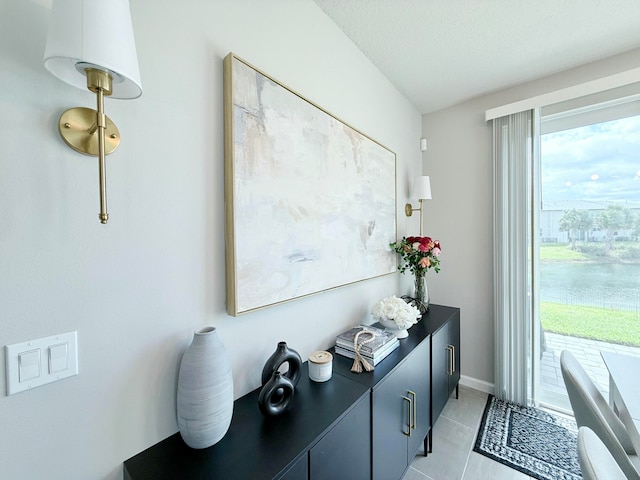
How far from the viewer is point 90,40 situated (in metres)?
0.56

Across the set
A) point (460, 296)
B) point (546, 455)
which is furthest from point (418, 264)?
point (546, 455)

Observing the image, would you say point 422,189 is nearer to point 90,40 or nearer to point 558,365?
point 558,365

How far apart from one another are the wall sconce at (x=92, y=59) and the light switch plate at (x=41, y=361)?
0.34 meters

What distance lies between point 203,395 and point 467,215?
247cm

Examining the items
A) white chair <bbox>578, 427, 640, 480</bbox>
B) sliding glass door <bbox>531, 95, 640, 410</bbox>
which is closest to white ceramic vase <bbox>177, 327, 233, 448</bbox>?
white chair <bbox>578, 427, 640, 480</bbox>

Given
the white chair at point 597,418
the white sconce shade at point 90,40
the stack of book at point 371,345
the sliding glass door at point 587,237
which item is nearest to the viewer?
the white sconce shade at point 90,40

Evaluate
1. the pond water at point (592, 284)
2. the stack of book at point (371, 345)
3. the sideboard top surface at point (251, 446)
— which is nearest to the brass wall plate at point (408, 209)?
the pond water at point (592, 284)

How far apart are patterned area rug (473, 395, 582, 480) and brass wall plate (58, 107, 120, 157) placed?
2.51m

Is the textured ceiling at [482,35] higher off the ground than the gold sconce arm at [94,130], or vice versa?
the textured ceiling at [482,35]

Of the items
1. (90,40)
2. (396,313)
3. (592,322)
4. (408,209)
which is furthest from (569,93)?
(90,40)

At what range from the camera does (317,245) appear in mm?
1354

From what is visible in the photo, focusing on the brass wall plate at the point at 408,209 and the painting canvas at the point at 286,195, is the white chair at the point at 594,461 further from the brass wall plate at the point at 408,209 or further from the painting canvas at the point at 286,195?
the brass wall plate at the point at 408,209

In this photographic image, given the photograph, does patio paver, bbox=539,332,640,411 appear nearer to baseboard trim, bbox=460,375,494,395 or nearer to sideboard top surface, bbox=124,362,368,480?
baseboard trim, bbox=460,375,494,395

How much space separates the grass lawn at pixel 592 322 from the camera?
1.88 meters
